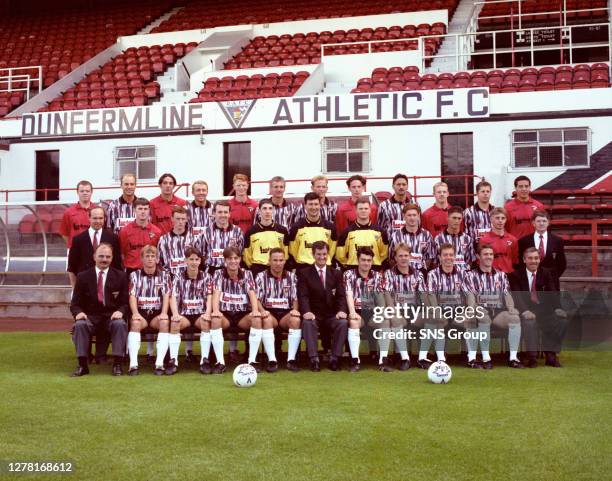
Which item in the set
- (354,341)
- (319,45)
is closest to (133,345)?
(354,341)

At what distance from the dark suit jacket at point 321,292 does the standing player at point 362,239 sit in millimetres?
374

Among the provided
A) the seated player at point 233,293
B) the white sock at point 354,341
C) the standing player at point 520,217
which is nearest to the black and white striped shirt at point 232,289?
the seated player at point 233,293

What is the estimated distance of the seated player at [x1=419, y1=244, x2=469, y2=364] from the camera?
352 inches

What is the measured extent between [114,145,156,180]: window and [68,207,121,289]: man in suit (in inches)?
399

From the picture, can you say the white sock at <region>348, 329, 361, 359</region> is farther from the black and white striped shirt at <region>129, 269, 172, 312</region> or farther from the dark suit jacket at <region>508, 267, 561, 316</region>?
the black and white striped shirt at <region>129, 269, 172, 312</region>

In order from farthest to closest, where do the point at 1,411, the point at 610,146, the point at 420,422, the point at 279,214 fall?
1. the point at 610,146
2. the point at 279,214
3. the point at 1,411
4. the point at 420,422

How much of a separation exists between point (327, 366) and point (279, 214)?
87.1 inches

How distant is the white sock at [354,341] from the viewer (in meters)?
8.88

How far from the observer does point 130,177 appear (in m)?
10.2

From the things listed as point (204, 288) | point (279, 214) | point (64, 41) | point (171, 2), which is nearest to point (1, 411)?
point (204, 288)

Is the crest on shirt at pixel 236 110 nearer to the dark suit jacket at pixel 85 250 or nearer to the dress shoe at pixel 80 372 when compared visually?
the dark suit jacket at pixel 85 250

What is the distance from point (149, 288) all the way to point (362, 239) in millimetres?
2737

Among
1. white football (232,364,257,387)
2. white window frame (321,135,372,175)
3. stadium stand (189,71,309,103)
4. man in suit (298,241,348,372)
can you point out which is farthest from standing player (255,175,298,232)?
stadium stand (189,71,309,103)

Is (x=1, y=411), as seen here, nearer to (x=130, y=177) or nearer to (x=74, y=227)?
(x=130, y=177)
